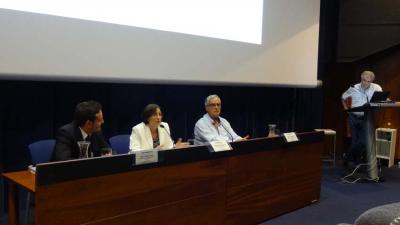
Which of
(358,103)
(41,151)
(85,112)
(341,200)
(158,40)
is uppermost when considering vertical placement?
(158,40)

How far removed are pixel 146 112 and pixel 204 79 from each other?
3.00 feet

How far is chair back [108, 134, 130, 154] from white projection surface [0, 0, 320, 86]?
0.51 m

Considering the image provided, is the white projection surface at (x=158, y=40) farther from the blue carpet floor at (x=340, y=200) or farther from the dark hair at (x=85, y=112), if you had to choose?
the blue carpet floor at (x=340, y=200)

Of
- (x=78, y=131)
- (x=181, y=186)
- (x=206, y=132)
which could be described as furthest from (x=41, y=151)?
(x=206, y=132)

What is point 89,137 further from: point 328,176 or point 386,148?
point 386,148

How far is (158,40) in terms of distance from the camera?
10.4ft

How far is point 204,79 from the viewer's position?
3609mm

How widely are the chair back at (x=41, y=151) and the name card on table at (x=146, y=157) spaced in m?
0.88

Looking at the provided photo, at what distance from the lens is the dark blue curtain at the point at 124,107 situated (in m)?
3.08

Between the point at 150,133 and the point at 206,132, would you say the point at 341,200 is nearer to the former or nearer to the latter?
the point at 206,132

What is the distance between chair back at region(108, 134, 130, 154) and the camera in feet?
10.3

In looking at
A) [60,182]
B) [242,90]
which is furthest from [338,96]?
[60,182]

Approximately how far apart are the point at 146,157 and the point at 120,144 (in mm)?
1047

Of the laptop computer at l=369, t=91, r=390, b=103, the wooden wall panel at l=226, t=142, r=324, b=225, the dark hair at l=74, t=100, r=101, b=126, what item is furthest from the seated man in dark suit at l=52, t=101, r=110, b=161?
the laptop computer at l=369, t=91, r=390, b=103
